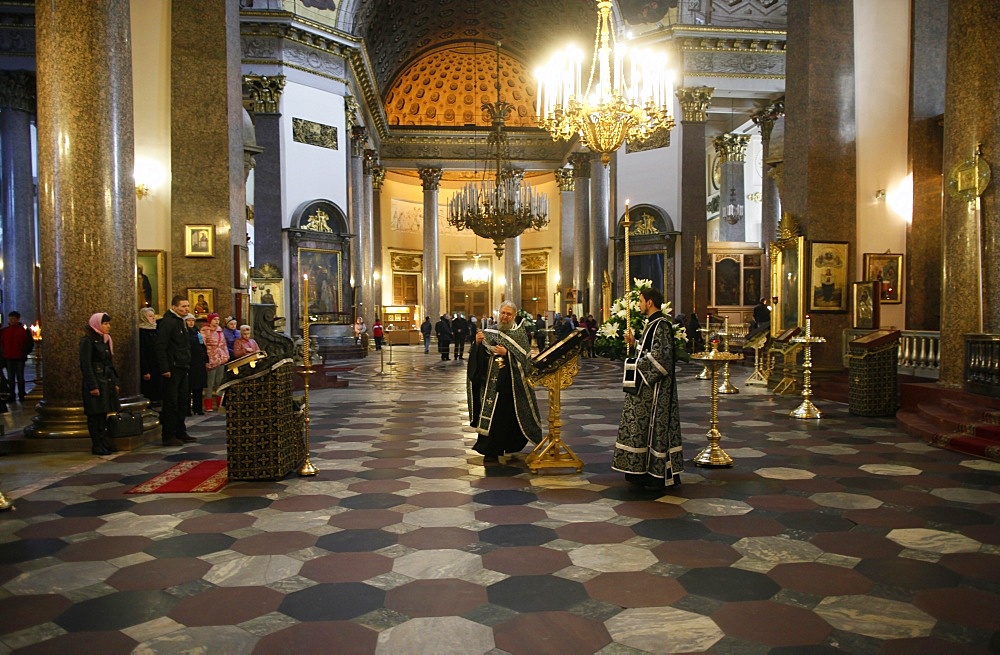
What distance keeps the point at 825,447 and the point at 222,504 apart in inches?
Result: 242

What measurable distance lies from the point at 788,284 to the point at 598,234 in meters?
13.1

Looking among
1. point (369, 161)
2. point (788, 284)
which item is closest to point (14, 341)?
point (788, 284)

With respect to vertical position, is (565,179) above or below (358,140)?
below

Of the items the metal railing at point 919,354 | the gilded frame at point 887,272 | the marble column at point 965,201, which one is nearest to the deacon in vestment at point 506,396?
the marble column at point 965,201

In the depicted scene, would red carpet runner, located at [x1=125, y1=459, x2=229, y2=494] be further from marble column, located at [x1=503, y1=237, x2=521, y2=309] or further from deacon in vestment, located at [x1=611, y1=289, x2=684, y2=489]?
marble column, located at [x1=503, y1=237, x2=521, y2=309]

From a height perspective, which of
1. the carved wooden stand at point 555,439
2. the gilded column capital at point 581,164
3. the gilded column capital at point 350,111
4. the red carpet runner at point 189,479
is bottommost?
the red carpet runner at point 189,479

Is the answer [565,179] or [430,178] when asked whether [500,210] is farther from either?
[430,178]

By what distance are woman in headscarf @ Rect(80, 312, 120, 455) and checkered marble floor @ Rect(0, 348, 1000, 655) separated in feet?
1.42

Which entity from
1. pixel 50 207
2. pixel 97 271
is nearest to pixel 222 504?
pixel 97 271

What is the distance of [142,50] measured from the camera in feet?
35.0

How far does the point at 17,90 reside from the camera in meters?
18.5

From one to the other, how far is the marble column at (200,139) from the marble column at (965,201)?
10373mm

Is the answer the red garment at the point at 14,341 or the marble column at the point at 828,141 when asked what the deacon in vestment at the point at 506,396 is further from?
the red garment at the point at 14,341

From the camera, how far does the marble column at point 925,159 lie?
38.3ft
